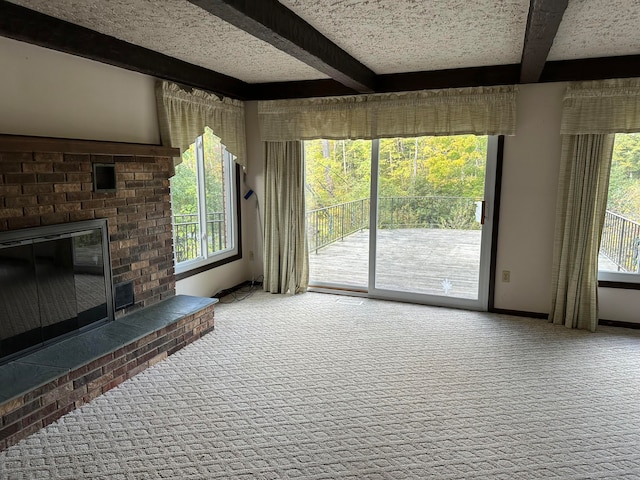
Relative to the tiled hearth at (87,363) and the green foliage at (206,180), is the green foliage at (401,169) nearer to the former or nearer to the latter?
the green foliage at (206,180)

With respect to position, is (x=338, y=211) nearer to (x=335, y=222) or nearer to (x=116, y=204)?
(x=335, y=222)

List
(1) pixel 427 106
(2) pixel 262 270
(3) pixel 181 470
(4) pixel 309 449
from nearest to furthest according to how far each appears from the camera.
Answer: (3) pixel 181 470, (4) pixel 309 449, (1) pixel 427 106, (2) pixel 262 270

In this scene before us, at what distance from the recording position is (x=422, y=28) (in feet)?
8.48

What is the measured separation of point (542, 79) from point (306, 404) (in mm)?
3236

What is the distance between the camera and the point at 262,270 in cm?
505

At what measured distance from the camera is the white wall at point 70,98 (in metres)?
2.46

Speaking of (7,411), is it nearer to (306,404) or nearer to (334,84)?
(306,404)

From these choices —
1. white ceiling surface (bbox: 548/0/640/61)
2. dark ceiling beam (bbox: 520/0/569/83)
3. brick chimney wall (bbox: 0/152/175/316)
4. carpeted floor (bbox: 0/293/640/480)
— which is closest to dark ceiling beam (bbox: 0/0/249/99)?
brick chimney wall (bbox: 0/152/175/316)

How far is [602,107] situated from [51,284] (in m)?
4.27

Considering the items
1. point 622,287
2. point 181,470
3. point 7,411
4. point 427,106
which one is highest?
point 427,106

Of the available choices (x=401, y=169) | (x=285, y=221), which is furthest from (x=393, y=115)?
(x=285, y=221)

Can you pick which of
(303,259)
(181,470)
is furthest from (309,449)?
(303,259)

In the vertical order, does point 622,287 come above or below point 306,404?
above

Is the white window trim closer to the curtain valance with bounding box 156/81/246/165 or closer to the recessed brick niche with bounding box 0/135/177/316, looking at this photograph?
the curtain valance with bounding box 156/81/246/165
